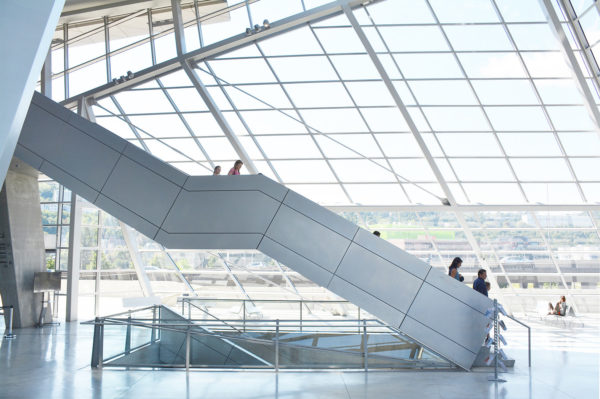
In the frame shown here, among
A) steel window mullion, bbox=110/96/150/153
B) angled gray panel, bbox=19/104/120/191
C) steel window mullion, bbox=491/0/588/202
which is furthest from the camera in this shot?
steel window mullion, bbox=110/96/150/153

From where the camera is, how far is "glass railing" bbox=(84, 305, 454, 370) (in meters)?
13.9

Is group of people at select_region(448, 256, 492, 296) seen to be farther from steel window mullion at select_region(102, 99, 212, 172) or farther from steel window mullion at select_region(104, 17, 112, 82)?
steel window mullion at select_region(104, 17, 112, 82)

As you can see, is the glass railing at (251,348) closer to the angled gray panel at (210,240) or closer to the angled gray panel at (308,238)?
the angled gray panel at (308,238)

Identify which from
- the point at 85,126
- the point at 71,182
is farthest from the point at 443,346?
the point at 85,126

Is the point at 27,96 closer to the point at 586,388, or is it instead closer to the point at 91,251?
the point at 586,388

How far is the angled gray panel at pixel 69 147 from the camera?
50.7 ft

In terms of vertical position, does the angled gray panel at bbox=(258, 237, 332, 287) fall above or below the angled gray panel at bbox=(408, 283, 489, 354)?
above

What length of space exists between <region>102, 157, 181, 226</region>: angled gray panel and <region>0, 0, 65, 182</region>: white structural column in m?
9.87

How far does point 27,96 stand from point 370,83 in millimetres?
20640

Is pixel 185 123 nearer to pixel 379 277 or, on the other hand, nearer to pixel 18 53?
pixel 379 277

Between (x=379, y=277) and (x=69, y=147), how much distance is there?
8872mm

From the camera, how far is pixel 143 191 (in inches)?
600

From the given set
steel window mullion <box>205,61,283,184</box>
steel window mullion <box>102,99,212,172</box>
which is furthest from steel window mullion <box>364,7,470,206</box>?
steel window mullion <box>102,99,212,172</box>

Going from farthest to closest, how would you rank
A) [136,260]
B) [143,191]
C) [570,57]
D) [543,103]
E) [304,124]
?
[136,260], [304,124], [543,103], [570,57], [143,191]
